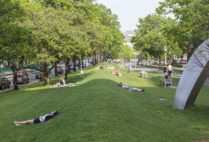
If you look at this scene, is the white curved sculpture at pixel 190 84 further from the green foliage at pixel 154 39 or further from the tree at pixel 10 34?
the green foliage at pixel 154 39

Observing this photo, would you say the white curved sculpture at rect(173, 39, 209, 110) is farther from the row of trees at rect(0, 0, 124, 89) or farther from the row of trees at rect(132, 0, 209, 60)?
the row of trees at rect(0, 0, 124, 89)

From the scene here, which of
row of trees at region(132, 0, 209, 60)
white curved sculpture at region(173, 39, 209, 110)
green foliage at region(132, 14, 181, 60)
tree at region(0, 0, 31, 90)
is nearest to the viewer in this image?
row of trees at region(132, 0, 209, 60)

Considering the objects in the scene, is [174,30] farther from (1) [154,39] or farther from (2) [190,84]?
(1) [154,39]

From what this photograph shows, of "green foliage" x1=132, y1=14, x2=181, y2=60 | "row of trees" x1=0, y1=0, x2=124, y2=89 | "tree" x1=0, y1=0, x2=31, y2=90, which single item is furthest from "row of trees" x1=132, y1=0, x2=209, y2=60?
"tree" x1=0, y1=0, x2=31, y2=90

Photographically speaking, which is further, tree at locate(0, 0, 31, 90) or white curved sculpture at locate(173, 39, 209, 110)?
tree at locate(0, 0, 31, 90)

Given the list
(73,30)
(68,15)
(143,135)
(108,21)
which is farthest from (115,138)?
(108,21)

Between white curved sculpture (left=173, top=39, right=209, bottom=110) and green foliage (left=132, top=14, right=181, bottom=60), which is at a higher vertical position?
green foliage (left=132, top=14, right=181, bottom=60)

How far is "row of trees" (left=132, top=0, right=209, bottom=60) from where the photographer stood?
916cm

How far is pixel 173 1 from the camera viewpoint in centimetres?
2495

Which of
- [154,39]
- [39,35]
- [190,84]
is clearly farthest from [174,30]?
[154,39]

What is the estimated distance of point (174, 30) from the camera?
887 inches

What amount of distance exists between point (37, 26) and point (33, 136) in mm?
19527

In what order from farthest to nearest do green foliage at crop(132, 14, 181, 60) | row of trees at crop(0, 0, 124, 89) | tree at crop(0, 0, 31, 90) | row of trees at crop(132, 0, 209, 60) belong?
1. green foliage at crop(132, 14, 181, 60)
2. row of trees at crop(0, 0, 124, 89)
3. tree at crop(0, 0, 31, 90)
4. row of trees at crop(132, 0, 209, 60)

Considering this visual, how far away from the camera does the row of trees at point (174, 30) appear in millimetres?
9161
